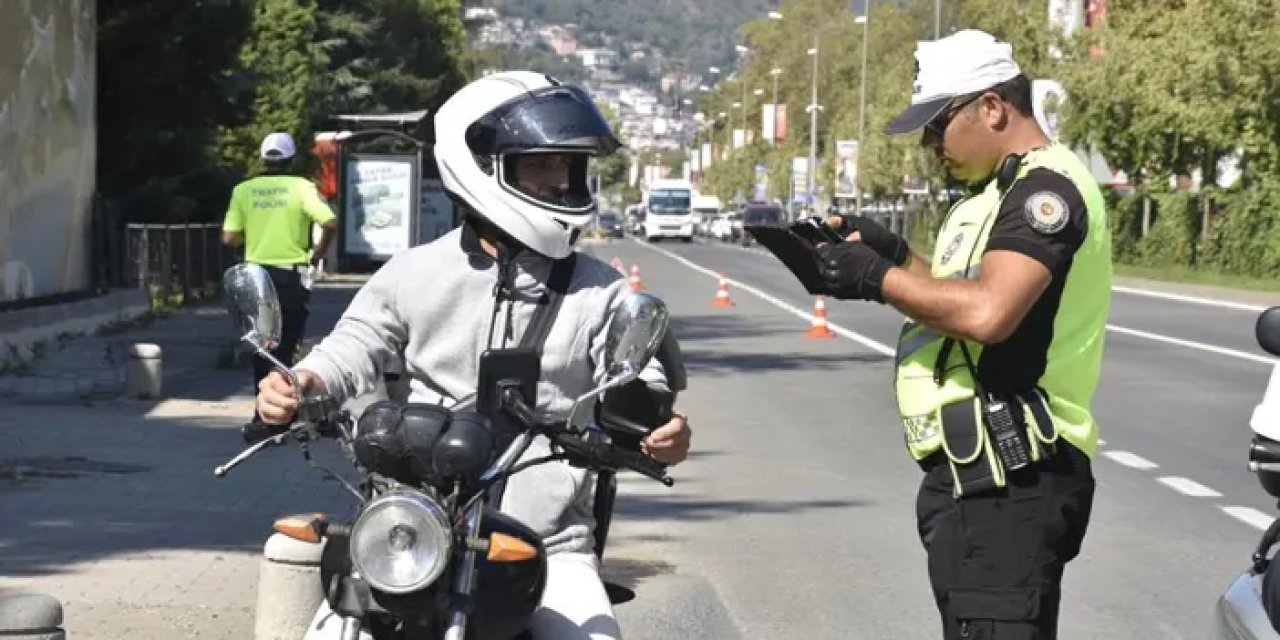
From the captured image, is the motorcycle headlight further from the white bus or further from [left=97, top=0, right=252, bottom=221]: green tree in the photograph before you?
the white bus

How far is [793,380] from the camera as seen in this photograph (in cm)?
2209

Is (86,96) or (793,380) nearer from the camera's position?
(793,380)

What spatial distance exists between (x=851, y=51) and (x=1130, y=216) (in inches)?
3163

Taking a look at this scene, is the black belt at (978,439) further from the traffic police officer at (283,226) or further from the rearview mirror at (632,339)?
the traffic police officer at (283,226)

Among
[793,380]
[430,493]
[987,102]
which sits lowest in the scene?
[793,380]

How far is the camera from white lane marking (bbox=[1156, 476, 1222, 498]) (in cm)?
1359

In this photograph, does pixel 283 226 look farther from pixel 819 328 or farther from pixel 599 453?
pixel 819 328

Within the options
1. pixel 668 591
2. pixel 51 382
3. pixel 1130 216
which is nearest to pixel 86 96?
pixel 51 382

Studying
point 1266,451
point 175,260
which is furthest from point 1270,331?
point 175,260

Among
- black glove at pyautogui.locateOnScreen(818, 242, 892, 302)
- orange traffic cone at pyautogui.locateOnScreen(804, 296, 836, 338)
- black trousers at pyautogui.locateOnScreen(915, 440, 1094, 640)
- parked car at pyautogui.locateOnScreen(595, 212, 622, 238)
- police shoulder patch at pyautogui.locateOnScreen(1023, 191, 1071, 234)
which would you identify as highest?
police shoulder patch at pyautogui.locateOnScreen(1023, 191, 1071, 234)

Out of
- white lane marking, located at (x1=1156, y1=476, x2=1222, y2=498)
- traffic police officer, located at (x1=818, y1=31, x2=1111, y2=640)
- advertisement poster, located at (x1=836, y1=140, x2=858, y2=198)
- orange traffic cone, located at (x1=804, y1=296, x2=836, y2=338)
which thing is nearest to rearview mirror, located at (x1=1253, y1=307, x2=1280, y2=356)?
traffic police officer, located at (x1=818, y1=31, x2=1111, y2=640)

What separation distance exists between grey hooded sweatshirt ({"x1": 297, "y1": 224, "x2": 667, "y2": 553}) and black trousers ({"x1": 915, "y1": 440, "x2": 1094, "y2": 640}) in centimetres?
84

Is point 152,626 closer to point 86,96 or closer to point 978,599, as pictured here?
point 978,599

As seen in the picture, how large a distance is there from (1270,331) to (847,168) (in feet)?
336
